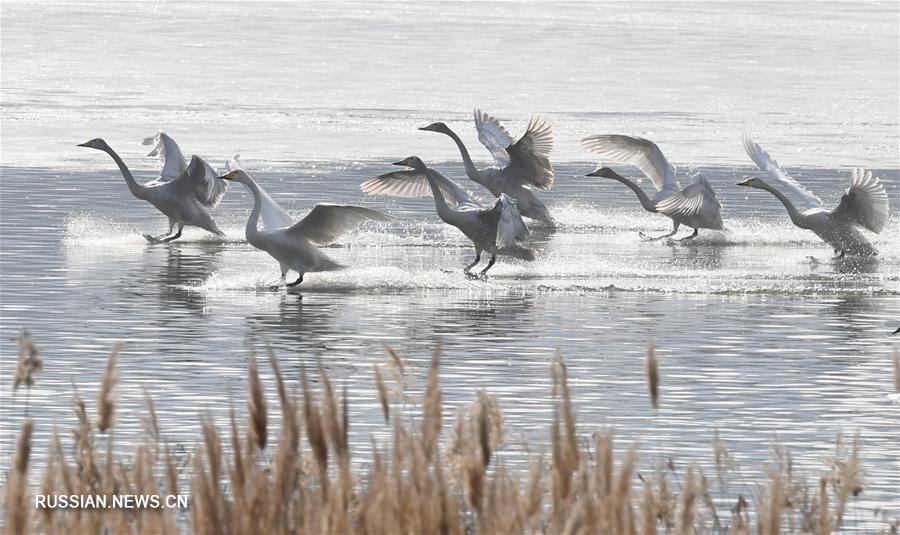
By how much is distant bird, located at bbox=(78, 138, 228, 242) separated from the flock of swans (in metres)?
0.01

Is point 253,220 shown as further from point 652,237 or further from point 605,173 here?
point 605,173

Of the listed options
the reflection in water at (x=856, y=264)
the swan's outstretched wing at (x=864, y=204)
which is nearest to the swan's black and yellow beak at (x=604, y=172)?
the swan's outstretched wing at (x=864, y=204)

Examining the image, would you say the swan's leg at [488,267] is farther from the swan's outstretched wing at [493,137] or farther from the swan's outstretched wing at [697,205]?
the swan's outstretched wing at [493,137]

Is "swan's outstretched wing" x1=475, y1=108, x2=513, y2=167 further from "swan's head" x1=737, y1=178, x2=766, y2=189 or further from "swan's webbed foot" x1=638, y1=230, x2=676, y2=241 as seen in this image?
"swan's head" x1=737, y1=178, x2=766, y2=189

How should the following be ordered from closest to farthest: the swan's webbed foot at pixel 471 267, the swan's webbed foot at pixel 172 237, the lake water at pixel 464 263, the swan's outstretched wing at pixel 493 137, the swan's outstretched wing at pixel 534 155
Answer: the lake water at pixel 464 263 < the swan's webbed foot at pixel 471 267 < the swan's webbed foot at pixel 172 237 < the swan's outstretched wing at pixel 534 155 < the swan's outstretched wing at pixel 493 137

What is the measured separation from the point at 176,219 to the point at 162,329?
7.93 metres

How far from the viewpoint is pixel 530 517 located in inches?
224

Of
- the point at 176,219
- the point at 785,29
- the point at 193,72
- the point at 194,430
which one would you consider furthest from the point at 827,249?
the point at 785,29

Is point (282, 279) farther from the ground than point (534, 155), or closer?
closer

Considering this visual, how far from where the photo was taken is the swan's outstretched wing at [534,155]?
24.5m

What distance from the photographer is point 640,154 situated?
1051 inches

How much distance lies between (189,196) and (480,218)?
14.5ft

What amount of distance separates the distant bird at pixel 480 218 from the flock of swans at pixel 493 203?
0.04 ft

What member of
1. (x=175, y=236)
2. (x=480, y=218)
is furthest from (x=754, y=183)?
(x=175, y=236)
